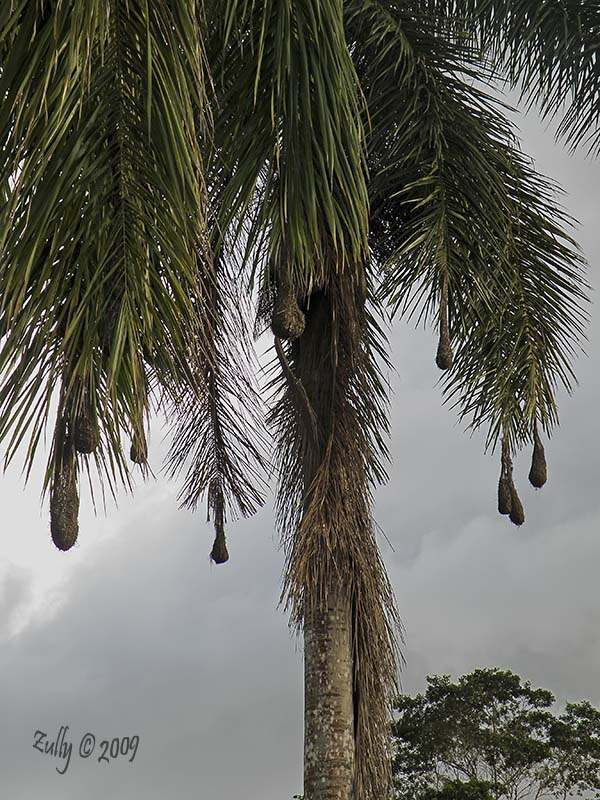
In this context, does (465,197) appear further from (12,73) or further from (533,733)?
(533,733)

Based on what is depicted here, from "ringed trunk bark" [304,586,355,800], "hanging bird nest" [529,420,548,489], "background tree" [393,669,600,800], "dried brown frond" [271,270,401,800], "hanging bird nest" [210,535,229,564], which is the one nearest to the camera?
"ringed trunk bark" [304,586,355,800]

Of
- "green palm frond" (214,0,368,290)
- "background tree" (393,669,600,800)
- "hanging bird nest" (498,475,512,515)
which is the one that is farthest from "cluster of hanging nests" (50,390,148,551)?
"background tree" (393,669,600,800)

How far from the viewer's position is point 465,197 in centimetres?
620

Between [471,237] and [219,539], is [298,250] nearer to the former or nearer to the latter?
[471,237]

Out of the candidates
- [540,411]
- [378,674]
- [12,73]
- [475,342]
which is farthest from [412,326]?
[12,73]

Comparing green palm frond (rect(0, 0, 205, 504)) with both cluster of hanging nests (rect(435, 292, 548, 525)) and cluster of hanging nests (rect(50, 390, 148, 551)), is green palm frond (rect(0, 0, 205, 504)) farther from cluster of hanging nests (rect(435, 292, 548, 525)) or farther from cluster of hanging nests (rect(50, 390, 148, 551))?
cluster of hanging nests (rect(435, 292, 548, 525))

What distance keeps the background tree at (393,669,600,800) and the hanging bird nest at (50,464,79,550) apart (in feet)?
47.8

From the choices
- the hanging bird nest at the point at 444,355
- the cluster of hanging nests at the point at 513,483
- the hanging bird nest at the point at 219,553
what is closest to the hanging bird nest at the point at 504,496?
the cluster of hanging nests at the point at 513,483

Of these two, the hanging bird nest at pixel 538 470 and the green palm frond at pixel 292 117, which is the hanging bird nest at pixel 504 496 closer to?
the hanging bird nest at pixel 538 470

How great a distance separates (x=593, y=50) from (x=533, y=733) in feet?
42.8

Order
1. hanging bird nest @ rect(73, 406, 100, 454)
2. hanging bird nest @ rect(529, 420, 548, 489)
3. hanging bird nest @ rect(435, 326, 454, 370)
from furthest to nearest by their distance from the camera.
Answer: hanging bird nest @ rect(529, 420, 548, 489), hanging bird nest @ rect(435, 326, 454, 370), hanging bird nest @ rect(73, 406, 100, 454)

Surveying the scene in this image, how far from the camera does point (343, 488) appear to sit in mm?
A: 6125

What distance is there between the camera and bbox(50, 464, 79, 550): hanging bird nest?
9.48 feet

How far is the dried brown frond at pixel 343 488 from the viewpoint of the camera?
235 inches
